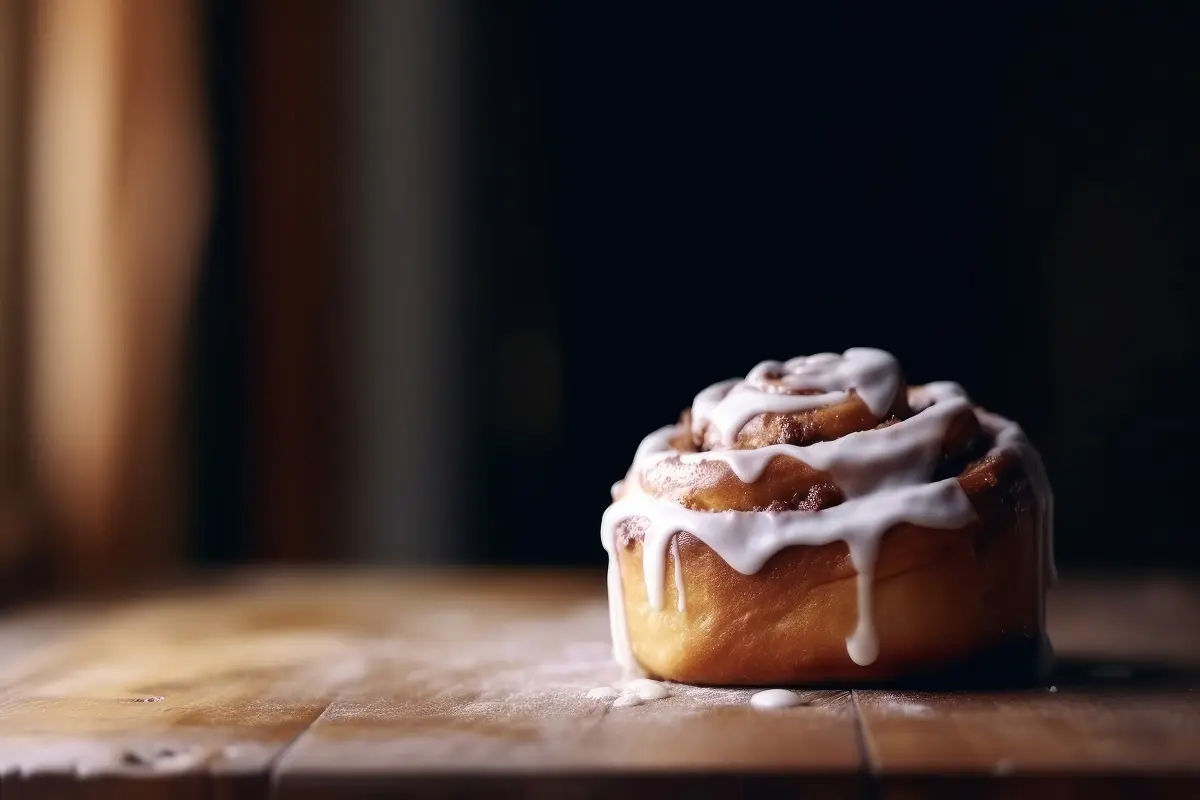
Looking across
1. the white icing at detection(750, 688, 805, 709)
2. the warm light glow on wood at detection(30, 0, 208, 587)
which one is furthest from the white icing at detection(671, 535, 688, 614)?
the warm light glow on wood at detection(30, 0, 208, 587)

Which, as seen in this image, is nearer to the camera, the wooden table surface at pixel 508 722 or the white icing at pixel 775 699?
the wooden table surface at pixel 508 722

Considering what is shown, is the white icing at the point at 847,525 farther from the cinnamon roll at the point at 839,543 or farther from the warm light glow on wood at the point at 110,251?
the warm light glow on wood at the point at 110,251

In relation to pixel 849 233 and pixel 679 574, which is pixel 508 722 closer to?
pixel 679 574

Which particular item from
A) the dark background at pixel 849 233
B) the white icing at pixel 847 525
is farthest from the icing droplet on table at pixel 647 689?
the dark background at pixel 849 233

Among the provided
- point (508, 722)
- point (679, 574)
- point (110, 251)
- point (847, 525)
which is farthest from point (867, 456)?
point (110, 251)

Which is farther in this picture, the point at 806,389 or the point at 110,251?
the point at 110,251

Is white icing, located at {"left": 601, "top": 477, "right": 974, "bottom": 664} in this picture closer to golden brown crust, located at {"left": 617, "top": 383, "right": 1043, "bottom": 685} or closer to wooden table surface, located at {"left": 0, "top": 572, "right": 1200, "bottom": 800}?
golden brown crust, located at {"left": 617, "top": 383, "right": 1043, "bottom": 685}
